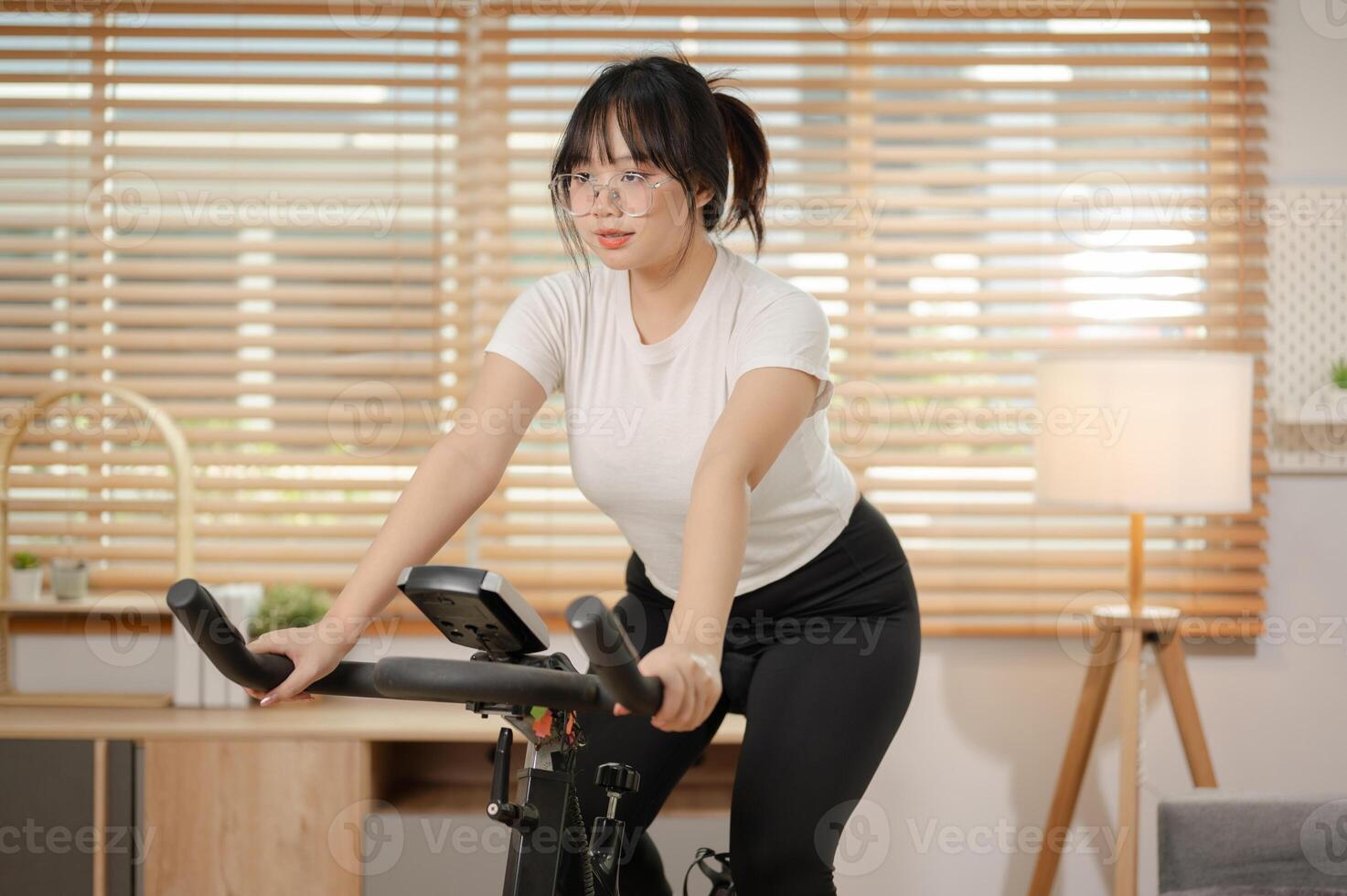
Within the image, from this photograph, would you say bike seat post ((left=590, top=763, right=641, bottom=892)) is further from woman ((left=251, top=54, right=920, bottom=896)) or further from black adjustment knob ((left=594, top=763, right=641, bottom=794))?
woman ((left=251, top=54, right=920, bottom=896))

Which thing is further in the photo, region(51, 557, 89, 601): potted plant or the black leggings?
region(51, 557, 89, 601): potted plant

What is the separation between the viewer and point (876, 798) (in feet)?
8.70

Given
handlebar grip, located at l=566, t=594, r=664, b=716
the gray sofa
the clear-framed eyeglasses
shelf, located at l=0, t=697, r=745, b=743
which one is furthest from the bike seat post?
the gray sofa

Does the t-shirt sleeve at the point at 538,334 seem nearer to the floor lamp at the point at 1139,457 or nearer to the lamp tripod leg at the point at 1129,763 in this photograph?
the floor lamp at the point at 1139,457

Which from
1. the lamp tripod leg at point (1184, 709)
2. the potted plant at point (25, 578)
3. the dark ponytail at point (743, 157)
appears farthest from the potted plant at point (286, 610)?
the lamp tripod leg at point (1184, 709)

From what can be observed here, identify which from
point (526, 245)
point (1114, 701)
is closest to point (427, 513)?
point (526, 245)

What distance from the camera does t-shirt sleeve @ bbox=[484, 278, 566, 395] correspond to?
57.7 inches

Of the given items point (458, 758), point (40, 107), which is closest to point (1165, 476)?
point (458, 758)

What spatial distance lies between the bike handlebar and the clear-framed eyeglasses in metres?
0.61

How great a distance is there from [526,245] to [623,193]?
4.49 ft

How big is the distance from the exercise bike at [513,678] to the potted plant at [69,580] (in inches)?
63.5

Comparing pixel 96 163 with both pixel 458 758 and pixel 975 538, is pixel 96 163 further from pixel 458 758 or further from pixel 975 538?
pixel 975 538

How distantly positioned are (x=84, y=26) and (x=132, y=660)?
60.1 inches

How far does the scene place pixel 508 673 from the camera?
893 mm
